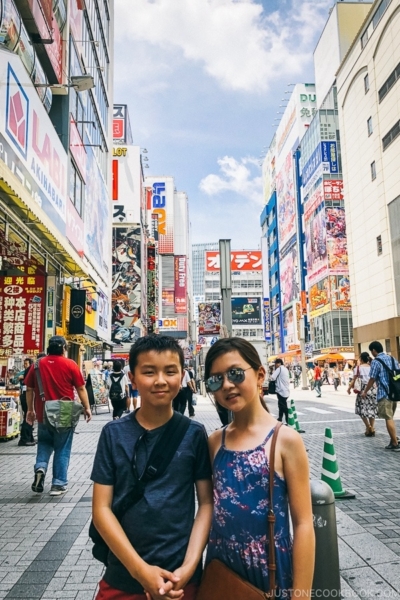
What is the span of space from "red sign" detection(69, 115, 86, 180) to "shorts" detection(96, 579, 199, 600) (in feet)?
60.5

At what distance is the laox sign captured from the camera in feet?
276

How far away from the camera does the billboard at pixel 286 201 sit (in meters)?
72.4

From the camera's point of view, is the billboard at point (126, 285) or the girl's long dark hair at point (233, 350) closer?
the girl's long dark hair at point (233, 350)

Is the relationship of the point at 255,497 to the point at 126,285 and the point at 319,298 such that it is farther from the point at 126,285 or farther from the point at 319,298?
the point at 319,298

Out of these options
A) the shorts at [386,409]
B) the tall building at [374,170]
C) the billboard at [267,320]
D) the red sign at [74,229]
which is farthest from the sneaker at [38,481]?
the billboard at [267,320]

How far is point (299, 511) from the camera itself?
173cm

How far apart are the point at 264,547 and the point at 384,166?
38.9 meters

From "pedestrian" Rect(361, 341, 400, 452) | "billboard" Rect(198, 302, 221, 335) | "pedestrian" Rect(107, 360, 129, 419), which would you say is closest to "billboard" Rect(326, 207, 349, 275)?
"billboard" Rect(198, 302, 221, 335)

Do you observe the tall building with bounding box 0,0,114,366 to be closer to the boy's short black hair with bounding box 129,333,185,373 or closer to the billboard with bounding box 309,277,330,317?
the boy's short black hair with bounding box 129,333,185,373

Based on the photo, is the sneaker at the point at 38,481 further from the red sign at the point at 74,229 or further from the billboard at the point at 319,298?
the billboard at the point at 319,298

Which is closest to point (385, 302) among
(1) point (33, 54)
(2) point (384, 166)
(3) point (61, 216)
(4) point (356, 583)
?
(2) point (384, 166)

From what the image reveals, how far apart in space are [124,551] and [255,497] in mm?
493

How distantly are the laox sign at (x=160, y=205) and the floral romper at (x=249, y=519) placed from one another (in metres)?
81.9

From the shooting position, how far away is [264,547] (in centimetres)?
171
